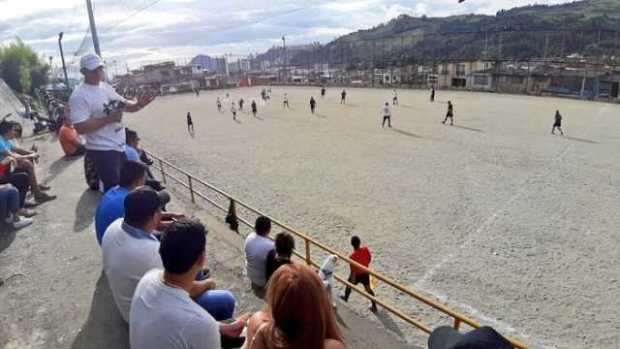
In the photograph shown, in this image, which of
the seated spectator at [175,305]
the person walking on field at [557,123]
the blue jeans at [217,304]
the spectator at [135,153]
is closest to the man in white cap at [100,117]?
the spectator at [135,153]

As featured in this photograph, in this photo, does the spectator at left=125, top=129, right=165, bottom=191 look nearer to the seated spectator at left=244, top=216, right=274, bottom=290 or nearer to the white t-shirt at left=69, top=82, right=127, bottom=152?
the white t-shirt at left=69, top=82, right=127, bottom=152

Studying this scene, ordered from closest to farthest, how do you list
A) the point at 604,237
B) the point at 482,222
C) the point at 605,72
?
the point at 604,237 → the point at 482,222 → the point at 605,72

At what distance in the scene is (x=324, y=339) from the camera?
1.77 meters

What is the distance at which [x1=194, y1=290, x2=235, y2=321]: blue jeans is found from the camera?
3.11 m

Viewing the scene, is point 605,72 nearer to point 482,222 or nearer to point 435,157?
point 435,157

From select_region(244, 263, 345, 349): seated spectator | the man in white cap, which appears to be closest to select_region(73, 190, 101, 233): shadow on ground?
the man in white cap

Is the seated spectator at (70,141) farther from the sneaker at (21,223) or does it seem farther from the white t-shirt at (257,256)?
the white t-shirt at (257,256)

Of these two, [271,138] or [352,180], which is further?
[271,138]

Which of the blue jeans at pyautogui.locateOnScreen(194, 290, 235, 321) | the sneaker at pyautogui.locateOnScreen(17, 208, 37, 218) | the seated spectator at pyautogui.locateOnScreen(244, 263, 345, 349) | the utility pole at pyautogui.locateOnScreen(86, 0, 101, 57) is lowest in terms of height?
the sneaker at pyautogui.locateOnScreen(17, 208, 37, 218)

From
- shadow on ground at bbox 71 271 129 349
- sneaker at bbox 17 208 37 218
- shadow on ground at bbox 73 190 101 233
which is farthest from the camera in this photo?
sneaker at bbox 17 208 37 218

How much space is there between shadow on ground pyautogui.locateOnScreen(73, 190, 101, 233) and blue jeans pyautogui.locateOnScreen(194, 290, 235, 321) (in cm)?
400

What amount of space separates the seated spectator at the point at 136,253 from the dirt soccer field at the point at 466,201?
448 centimetres

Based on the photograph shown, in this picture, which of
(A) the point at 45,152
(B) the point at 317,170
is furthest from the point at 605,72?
(A) the point at 45,152

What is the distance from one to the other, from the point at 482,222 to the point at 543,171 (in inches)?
259
